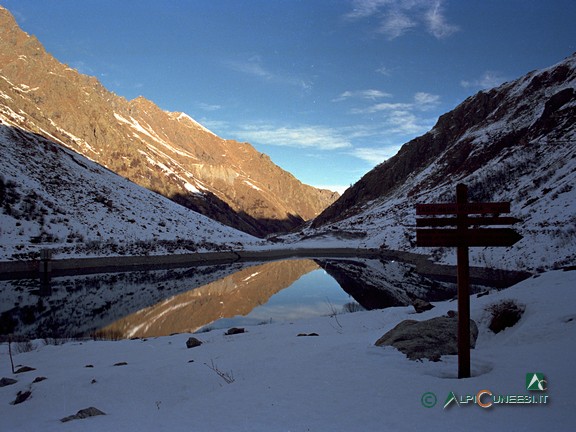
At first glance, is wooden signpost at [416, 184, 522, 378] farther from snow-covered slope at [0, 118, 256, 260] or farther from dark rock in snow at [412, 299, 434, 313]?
snow-covered slope at [0, 118, 256, 260]

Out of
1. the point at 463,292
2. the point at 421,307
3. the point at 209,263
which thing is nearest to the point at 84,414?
the point at 463,292

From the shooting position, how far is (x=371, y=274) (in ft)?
126

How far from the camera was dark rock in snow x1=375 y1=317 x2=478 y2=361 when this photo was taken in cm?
688

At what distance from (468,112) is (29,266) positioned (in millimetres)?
135429

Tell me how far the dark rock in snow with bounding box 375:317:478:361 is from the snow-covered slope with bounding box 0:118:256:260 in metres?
42.3

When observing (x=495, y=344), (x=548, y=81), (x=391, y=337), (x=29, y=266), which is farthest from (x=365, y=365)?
(x=548, y=81)

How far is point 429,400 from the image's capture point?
5.01 m

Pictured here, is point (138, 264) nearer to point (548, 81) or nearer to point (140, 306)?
point (140, 306)

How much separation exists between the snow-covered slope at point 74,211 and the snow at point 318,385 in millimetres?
38090

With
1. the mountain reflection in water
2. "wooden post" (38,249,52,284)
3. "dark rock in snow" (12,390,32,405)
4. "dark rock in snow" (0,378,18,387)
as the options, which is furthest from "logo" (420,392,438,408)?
"wooden post" (38,249,52,284)

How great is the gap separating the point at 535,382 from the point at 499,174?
225 ft

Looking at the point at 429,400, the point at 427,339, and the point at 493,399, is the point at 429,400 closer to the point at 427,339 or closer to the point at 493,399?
the point at 493,399

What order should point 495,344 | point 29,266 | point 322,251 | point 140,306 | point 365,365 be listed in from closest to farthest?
point 365,365
point 495,344
point 140,306
point 29,266
point 322,251

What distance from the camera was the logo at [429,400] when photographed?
16.0 ft
